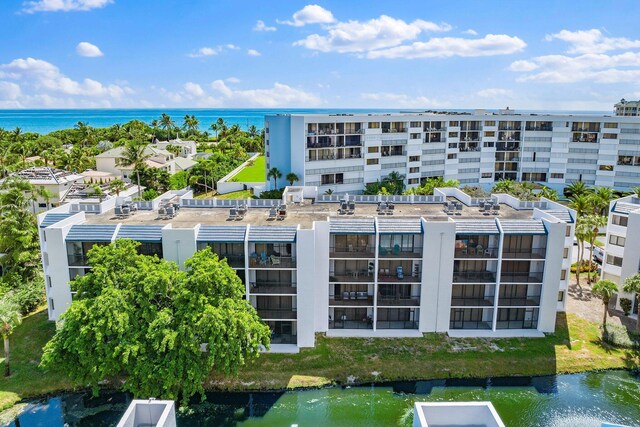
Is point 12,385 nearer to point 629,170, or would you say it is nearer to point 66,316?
point 66,316

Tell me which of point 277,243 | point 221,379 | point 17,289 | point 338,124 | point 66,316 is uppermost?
point 338,124

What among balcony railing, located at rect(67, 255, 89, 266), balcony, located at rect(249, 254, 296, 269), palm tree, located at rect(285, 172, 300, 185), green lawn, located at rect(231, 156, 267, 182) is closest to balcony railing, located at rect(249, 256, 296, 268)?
balcony, located at rect(249, 254, 296, 269)

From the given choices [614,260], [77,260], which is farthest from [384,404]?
[614,260]

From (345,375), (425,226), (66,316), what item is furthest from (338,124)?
(66,316)

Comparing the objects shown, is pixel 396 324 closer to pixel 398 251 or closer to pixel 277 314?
pixel 398 251

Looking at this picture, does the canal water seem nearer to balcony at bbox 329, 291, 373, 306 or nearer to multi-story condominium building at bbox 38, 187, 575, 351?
multi-story condominium building at bbox 38, 187, 575, 351
